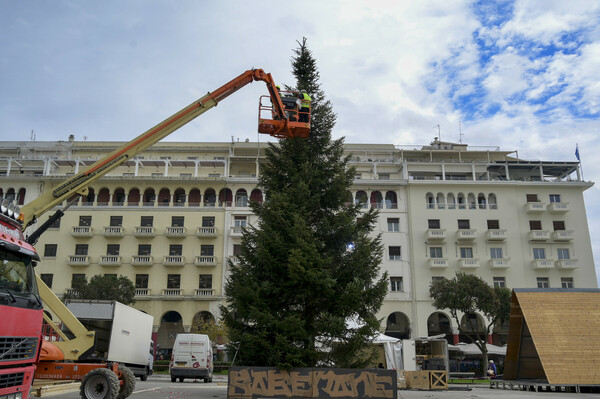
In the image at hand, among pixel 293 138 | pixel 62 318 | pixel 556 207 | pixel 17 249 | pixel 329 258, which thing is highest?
pixel 556 207

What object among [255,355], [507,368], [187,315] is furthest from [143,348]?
[187,315]

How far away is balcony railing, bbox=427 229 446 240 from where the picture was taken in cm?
5059

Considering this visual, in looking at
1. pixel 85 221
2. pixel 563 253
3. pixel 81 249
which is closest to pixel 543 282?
pixel 563 253

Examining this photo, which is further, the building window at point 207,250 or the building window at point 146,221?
the building window at point 146,221

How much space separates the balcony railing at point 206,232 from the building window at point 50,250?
1473cm

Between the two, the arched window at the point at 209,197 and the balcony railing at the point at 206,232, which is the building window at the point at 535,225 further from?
the arched window at the point at 209,197

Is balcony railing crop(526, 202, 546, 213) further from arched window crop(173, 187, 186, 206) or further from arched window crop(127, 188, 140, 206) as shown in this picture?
arched window crop(127, 188, 140, 206)

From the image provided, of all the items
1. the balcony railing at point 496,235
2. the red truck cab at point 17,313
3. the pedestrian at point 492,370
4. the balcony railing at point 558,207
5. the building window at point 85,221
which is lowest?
the pedestrian at point 492,370

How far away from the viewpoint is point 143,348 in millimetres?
23359

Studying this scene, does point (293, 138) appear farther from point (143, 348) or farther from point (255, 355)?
point (143, 348)

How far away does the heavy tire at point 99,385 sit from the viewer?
40.7 feet

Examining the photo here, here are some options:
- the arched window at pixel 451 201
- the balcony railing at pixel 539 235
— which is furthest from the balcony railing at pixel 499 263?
the arched window at pixel 451 201

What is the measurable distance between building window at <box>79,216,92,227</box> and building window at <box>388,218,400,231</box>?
31.4 metres

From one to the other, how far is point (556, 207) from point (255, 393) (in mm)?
48084
